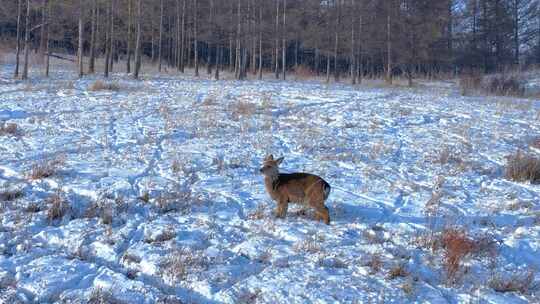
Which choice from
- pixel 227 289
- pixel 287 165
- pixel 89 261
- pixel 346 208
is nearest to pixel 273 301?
pixel 227 289

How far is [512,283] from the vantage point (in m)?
6.14

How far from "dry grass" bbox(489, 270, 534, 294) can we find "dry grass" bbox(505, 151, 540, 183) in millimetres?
5254

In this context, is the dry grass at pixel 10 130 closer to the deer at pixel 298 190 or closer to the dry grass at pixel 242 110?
the dry grass at pixel 242 110

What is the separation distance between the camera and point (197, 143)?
13367 mm

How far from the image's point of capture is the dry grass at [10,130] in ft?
44.4

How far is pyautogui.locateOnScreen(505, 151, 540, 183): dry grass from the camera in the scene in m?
11.1

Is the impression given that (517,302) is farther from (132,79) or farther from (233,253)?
(132,79)

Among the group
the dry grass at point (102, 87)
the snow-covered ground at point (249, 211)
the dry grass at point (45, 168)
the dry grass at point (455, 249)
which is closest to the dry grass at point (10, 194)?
the snow-covered ground at point (249, 211)

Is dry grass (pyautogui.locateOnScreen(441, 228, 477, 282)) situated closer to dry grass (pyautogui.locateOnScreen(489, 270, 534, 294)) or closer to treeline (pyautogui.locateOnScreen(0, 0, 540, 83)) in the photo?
dry grass (pyautogui.locateOnScreen(489, 270, 534, 294))

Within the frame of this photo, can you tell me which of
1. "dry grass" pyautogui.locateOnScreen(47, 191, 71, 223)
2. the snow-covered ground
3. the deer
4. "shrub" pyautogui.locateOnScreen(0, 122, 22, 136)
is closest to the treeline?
"shrub" pyautogui.locateOnScreen(0, 122, 22, 136)

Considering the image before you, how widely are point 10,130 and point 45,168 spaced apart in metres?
4.33

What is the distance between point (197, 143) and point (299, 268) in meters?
7.31

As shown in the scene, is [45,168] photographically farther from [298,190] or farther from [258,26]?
[258,26]

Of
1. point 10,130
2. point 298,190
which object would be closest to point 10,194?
point 298,190
